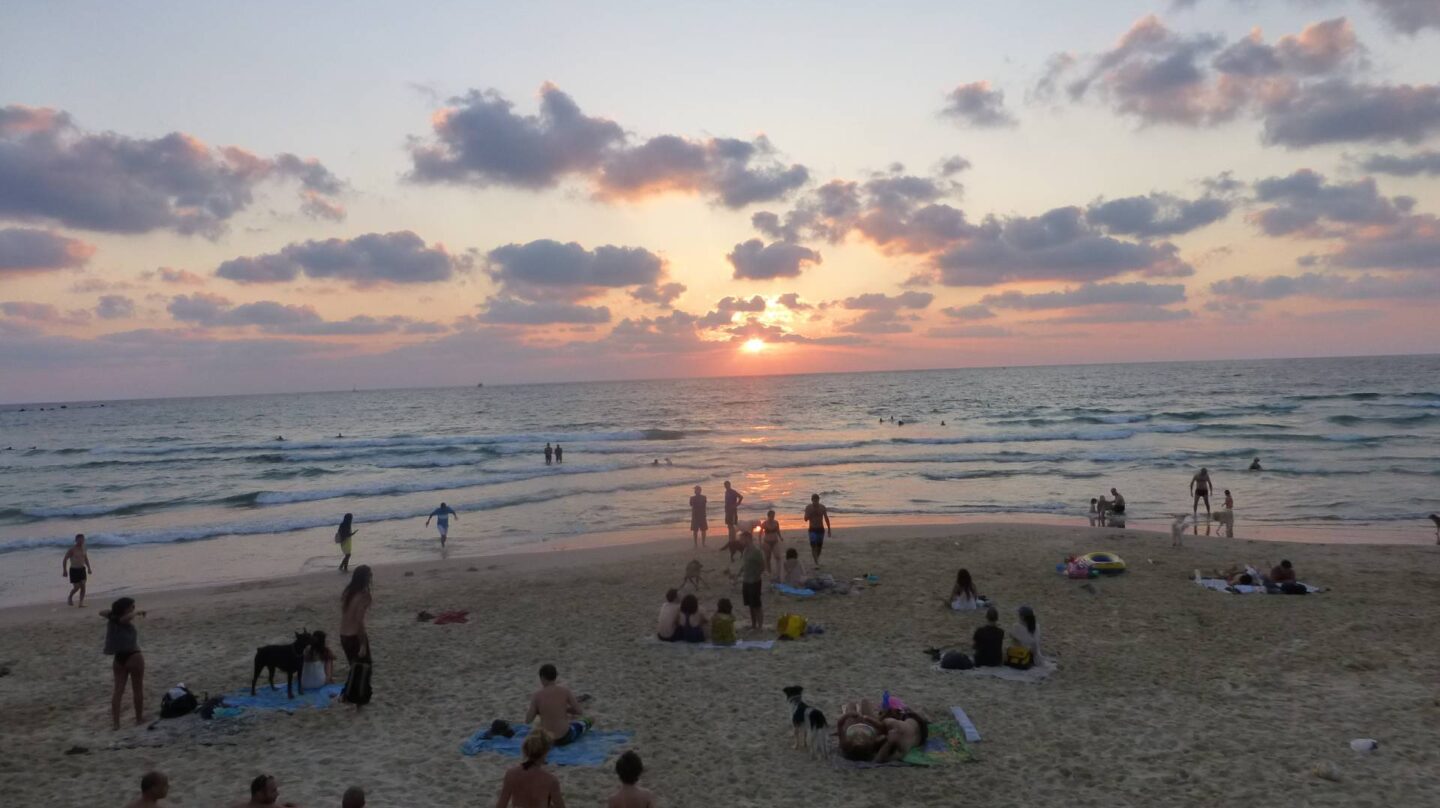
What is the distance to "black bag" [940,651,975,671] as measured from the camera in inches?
456

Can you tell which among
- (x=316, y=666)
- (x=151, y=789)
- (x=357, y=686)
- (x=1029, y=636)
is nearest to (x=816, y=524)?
(x=1029, y=636)

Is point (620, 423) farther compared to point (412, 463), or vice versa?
point (620, 423)

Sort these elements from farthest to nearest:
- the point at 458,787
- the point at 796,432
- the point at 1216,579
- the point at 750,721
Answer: the point at 796,432 < the point at 1216,579 < the point at 750,721 < the point at 458,787

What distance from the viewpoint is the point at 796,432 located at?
218 feet

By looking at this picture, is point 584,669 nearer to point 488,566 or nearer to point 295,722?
point 295,722

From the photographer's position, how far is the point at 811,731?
29.7ft

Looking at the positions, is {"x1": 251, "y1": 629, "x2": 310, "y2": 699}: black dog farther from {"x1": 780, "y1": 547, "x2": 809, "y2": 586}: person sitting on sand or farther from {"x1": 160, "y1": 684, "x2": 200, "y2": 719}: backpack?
{"x1": 780, "y1": 547, "x2": 809, "y2": 586}: person sitting on sand

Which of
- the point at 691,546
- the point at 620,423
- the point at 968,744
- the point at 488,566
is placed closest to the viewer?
the point at 968,744

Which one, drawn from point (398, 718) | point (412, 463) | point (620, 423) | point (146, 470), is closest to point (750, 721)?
point (398, 718)

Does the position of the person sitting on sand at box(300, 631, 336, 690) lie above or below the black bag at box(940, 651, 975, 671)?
above

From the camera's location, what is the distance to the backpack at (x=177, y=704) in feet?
33.7

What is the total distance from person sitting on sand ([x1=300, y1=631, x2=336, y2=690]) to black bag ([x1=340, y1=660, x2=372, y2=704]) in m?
0.77

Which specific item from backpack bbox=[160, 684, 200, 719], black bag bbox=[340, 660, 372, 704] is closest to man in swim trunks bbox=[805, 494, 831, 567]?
black bag bbox=[340, 660, 372, 704]

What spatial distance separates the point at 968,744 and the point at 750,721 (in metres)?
2.52
